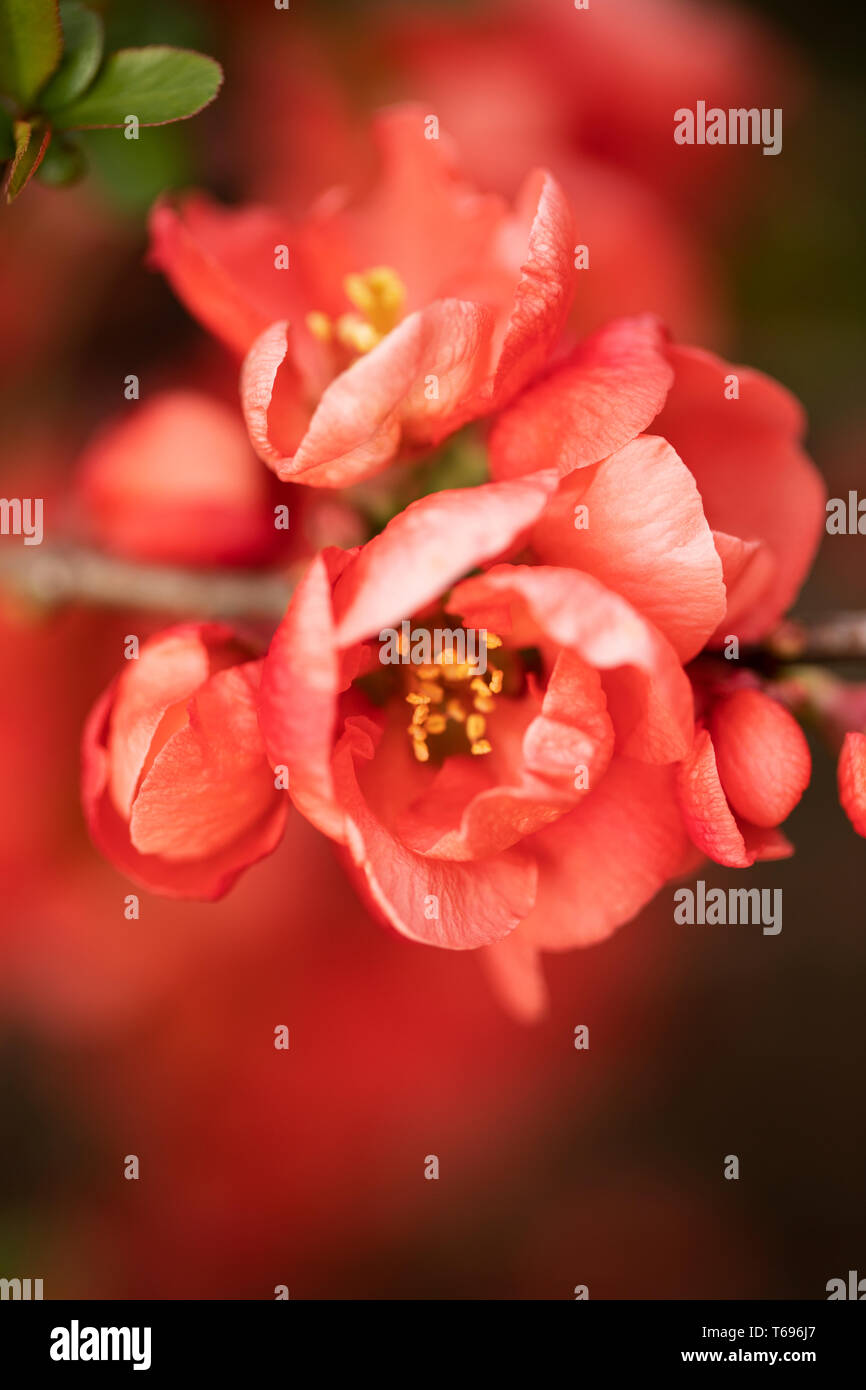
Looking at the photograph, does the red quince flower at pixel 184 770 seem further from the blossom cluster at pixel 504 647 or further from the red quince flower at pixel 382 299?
the red quince flower at pixel 382 299

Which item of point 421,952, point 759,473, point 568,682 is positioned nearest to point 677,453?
point 759,473

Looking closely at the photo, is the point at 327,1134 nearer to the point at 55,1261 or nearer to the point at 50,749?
the point at 55,1261

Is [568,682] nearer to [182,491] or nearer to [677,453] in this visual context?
[677,453]

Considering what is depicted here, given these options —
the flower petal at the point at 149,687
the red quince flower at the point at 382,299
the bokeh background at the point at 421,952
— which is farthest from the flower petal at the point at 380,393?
the bokeh background at the point at 421,952

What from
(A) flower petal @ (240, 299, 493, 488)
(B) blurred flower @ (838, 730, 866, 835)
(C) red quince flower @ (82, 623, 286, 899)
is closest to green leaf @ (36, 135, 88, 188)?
(A) flower petal @ (240, 299, 493, 488)

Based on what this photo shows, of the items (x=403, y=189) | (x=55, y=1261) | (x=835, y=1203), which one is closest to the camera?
(x=403, y=189)
